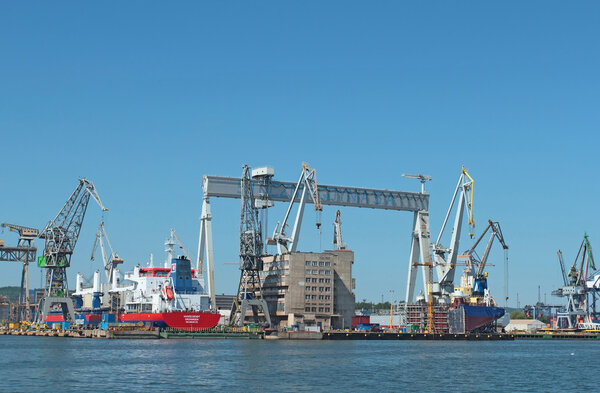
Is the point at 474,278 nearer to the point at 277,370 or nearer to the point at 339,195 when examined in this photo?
the point at 339,195

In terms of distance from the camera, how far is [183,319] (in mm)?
118250

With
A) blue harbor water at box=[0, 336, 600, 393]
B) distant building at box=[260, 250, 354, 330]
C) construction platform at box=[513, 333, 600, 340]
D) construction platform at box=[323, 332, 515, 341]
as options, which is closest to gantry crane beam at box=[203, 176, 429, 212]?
distant building at box=[260, 250, 354, 330]

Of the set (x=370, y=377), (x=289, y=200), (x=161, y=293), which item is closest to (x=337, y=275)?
(x=289, y=200)

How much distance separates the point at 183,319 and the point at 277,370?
54.1m

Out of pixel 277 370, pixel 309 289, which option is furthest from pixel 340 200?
pixel 277 370

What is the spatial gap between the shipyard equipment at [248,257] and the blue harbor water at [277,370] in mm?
34558

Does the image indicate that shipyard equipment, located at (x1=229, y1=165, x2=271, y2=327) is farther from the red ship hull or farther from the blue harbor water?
the blue harbor water

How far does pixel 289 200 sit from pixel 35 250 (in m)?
66.1

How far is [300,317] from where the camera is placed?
137875mm

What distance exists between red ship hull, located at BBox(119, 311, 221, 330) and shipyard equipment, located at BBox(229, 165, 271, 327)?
1093 centimetres

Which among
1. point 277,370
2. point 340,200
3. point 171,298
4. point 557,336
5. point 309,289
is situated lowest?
point 277,370

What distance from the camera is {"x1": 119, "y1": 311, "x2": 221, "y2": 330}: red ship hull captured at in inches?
4641

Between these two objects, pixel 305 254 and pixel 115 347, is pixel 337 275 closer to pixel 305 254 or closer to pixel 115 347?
pixel 305 254

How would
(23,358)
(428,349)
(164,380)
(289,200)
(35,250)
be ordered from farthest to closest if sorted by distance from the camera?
(35,250) < (289,200) < (428,349) < (23,358) < (164,380)
